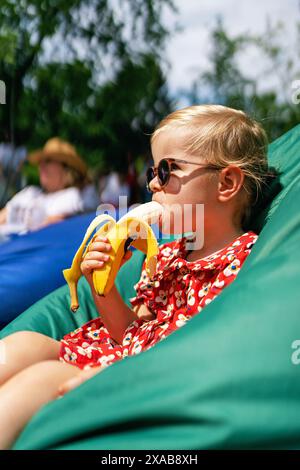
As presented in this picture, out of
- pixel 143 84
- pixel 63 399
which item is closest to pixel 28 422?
pixel 63 399

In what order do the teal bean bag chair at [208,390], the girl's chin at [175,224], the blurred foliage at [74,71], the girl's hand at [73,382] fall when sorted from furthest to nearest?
the blurred foliage at [74,71] → the girl's chin at [175,224] → the girl's hand at [73,382] → the teal bean bag chair at [208,390]

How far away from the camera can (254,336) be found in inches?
48.8

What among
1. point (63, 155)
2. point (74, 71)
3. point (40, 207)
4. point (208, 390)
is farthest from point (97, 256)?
point (74, 71)

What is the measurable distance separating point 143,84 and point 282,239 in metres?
10.5

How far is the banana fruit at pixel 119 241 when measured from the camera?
1759 millimetres

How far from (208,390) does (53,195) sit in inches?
155

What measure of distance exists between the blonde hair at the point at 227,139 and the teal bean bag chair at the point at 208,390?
612 millimetres

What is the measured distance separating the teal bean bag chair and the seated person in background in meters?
3.45

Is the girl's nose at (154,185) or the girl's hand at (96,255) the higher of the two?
the girl's nose at (154,185)

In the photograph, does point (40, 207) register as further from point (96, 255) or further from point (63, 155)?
point (96, 255)

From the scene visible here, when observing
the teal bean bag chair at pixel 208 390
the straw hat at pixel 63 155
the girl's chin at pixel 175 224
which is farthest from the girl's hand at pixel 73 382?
the straw hat at pixel 63 155

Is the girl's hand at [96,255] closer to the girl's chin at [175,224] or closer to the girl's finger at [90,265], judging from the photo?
the girl's finger at [90,265]

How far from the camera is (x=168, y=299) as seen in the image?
6.15 ft
